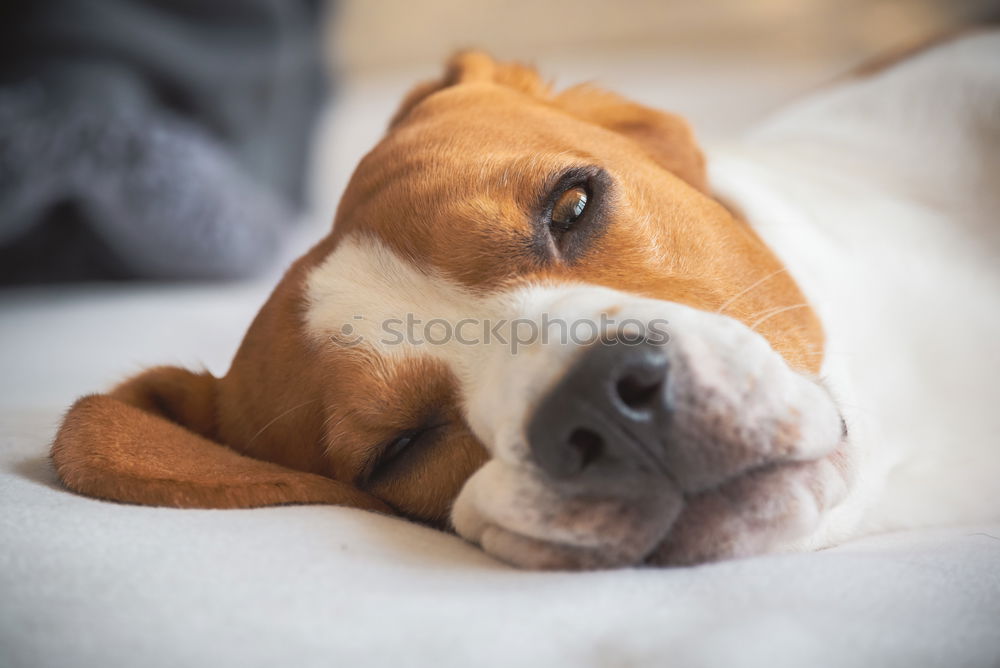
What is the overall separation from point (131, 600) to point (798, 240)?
140 cm

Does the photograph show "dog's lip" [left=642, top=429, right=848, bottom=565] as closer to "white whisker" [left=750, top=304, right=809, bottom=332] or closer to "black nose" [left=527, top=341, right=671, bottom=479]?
"black nose" [left=527, top=341, right=671, bottom=479]

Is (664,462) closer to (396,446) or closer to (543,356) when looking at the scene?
(543,356)

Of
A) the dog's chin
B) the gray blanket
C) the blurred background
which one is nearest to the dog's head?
the dog's chin

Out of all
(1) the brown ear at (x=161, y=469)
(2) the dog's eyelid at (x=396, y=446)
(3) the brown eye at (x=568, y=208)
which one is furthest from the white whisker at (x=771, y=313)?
(1) the brown ear at (x=161, y=469)

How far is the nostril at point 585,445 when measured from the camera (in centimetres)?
99

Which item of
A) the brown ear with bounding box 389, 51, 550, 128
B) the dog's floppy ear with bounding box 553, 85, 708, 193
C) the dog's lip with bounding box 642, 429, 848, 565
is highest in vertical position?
the brown ear with bounding box 389, 51, 550, 128

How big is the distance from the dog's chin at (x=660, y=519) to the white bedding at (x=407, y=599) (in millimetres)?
35

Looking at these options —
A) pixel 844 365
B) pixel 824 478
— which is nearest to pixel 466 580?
pixel 824 478

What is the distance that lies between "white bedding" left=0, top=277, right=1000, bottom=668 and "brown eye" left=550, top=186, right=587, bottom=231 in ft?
1.74

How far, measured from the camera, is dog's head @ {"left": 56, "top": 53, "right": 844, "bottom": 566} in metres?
0.99

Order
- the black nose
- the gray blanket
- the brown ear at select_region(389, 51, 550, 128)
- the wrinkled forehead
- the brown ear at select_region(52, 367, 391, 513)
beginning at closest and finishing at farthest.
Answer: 1. the black nose
2. the brown ear at select_region(52, 367, 391, 513)
3. the wrinkled forehead
4. the brown ear at select_region(389, 51, 550, 128)
5. the gray blanket

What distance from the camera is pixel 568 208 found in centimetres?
135

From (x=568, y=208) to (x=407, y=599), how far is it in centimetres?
70

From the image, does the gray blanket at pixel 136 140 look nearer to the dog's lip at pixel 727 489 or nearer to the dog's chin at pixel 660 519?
the dog's chin at pixel 660 519
